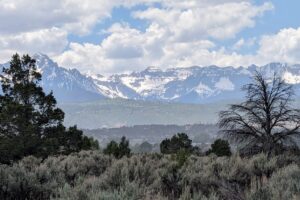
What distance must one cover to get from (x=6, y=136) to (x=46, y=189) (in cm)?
3560

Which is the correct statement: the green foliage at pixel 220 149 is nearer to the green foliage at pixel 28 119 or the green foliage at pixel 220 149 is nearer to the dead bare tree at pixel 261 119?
the green foliage at pixel 28 119

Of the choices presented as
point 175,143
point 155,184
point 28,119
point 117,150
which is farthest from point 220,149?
point 155,184

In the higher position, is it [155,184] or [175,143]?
[155,184]

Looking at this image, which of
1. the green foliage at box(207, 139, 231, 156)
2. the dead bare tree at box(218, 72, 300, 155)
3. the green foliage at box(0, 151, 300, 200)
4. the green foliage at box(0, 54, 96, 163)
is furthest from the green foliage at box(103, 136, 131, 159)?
the green foliage at box(0, 151, 300, 200)

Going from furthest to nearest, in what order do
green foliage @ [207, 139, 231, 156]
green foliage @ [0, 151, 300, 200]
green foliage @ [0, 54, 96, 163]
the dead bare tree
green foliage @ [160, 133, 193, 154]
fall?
green foliage @ [160, 133, 193, 154] < green foliage @ [207, 139, 231, 156] < green foliage @ [0, 54, 96, 163] < the dead bare tree < green foliage @ [0, 151, 300, 200]

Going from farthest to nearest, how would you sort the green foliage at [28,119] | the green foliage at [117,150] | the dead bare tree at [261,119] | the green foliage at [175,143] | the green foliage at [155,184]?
the green foliage at [175,143], the green foliage at [28,119], the green foliage at [117,150], the dead bare tree at [261,119], the green foliage at [155,184]

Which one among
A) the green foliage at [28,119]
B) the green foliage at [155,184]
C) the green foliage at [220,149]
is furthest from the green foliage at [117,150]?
the green foliage at [155,184]

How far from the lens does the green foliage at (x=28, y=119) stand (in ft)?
140

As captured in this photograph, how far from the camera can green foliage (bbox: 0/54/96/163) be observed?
4275 centimetres

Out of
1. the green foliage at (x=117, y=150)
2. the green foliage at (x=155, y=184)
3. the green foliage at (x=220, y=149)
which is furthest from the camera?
the green foliage at (x=220, y=149)

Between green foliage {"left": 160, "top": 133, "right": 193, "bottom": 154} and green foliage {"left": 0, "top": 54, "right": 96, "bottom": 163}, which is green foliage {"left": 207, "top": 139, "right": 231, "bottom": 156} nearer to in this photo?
green foliage {"left": 160, "top": 133, "right": 193, "bottom": 154}

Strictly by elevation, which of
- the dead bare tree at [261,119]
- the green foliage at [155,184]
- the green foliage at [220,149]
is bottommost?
the green foliage at [220,149]

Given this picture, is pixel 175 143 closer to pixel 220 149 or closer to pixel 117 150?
pixel 220 149

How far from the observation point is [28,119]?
147ft
